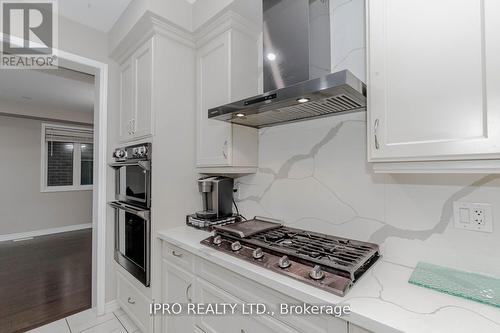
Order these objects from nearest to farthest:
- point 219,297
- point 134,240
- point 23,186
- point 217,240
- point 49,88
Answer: point 219,297
point 217,240
point 134,240
point 49,88
point 23,186

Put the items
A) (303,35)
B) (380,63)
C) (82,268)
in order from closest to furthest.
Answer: (380,63)
(303,35)
(82,268)

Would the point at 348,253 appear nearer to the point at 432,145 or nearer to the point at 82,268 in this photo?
the point at 432,145

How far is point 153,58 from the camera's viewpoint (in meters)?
1.82

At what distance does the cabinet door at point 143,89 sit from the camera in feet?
6.05

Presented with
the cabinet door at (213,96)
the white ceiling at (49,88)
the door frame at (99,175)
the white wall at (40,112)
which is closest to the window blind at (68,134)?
the white wall at (40,112)

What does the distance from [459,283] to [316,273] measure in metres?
0.56

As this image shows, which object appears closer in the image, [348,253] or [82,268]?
[348,253]

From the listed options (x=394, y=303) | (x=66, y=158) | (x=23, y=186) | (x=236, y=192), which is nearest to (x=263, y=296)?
(x=394, y=303)

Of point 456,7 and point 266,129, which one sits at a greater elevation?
point 456,7

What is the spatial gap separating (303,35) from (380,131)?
0.71 meters

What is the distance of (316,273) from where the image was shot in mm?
984

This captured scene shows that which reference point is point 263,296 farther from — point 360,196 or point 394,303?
point 360,196

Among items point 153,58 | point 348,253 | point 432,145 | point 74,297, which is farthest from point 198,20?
point 74,297

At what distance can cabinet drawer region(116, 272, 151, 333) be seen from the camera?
184 cm
